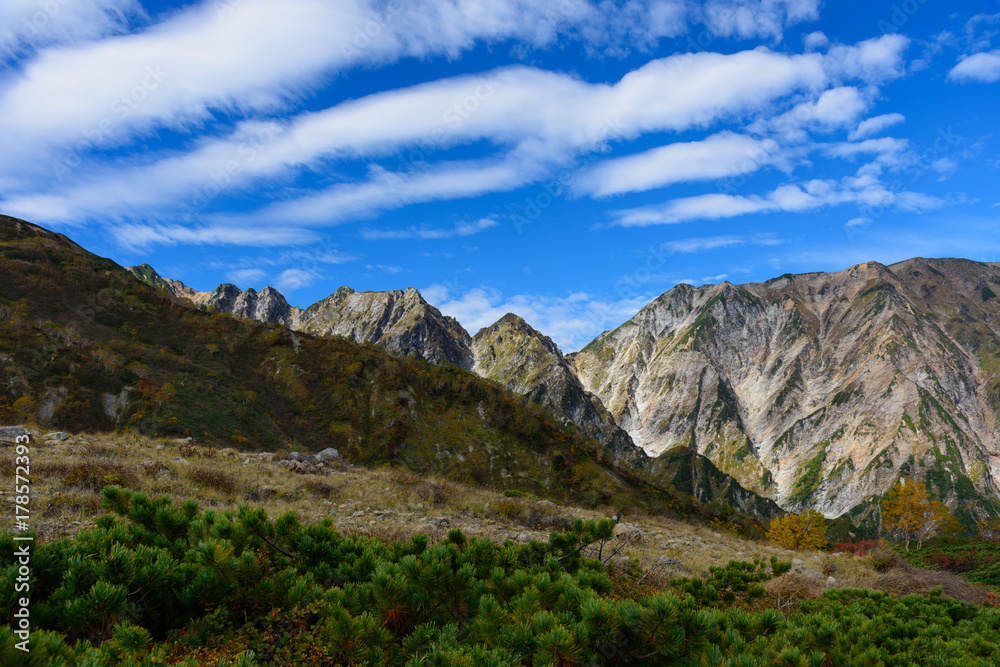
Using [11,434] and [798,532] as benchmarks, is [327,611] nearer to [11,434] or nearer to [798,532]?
[11,434]

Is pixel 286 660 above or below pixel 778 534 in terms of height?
above

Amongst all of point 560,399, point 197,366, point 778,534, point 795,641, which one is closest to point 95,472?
point 795,641

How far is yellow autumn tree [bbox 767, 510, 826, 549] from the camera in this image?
6412 cm

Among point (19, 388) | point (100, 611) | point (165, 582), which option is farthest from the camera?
point (19, 388)

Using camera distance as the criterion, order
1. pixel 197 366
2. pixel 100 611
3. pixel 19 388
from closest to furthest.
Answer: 1. pixel 100 611
2. pixel 19 388
3. pixel 197 366

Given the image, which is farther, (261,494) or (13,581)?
(261,494)

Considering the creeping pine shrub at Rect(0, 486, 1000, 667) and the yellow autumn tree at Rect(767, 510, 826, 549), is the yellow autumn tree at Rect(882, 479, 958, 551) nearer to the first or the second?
the yellow autumn tree at Rect(767, 510, 826, 549)

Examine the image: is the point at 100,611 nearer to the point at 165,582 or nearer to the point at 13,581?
the point at 165,582

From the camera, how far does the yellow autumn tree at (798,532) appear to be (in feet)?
210

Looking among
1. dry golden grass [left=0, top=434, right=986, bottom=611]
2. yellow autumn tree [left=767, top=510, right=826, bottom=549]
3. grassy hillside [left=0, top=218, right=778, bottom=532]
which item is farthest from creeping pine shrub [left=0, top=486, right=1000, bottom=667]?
yellow autumn tree [left=767, top=510, right=826, bottom=549]

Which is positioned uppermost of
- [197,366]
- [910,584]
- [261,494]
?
[197,366]

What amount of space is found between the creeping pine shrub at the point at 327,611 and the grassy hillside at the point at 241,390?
33.3 m

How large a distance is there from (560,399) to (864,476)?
13413cm

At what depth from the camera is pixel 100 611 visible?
3.54 metres
